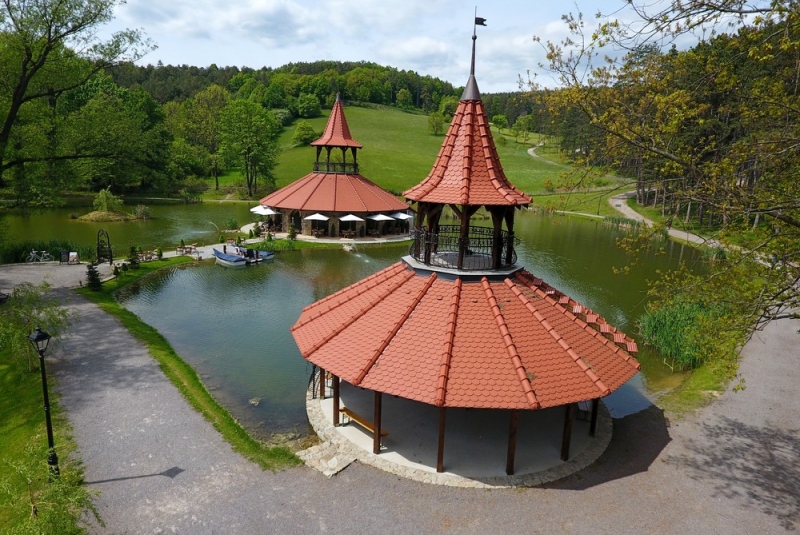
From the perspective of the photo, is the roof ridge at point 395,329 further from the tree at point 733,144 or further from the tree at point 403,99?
the tree at point 403,99

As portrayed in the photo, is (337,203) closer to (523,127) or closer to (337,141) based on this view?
(337,141)

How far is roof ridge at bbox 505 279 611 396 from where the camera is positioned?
11.6 metres

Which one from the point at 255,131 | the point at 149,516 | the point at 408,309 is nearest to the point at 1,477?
the point at 149,516

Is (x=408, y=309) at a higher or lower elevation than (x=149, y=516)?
higher

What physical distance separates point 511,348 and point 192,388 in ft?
34.0

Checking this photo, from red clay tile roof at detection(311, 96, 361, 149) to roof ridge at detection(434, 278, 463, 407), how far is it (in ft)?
112

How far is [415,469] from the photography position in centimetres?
1168

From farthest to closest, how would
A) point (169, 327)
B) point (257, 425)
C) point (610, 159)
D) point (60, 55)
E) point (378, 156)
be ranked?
1. point (378, 156)
2. point (60, 55)
3. point (169, 327)
4. point (257, 425)
5. point (610, 159)

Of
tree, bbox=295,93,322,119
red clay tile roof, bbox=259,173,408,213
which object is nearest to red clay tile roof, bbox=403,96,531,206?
red clay tile roof, bbox=259,173,408,213

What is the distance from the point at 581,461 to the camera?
40.2 ft

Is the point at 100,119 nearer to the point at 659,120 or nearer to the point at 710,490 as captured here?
the point at 659,120

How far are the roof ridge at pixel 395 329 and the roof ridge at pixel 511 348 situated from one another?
153 cm

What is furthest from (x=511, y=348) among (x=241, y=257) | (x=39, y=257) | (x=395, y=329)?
(x=39, y=257)

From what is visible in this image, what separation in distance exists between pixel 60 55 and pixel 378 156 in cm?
6807
